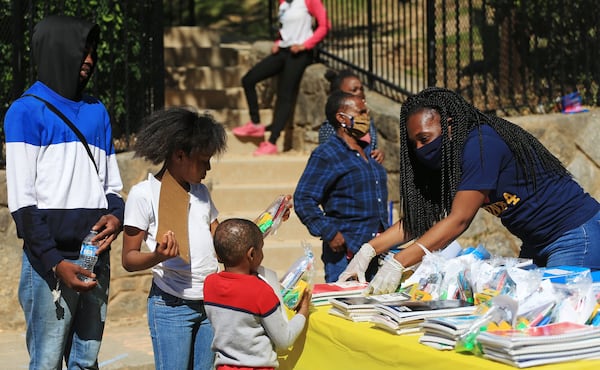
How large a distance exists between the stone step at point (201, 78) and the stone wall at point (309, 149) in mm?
963

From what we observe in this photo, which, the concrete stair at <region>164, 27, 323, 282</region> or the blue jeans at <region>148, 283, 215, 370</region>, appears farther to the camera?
the concrete stair at <region>164, 27, 323, 282</region>

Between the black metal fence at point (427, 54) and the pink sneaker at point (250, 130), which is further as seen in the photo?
the pink sneaker at point (250, 130)

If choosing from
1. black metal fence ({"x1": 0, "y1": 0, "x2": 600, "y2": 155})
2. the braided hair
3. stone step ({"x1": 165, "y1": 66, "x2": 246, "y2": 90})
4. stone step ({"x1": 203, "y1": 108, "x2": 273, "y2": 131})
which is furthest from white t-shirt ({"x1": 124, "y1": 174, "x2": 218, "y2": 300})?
stone step ({"x1": 165, "y1": 66, "x2": 246, "y2": 90})

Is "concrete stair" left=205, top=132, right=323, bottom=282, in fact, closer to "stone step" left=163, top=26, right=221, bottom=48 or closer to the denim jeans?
the denim jeans

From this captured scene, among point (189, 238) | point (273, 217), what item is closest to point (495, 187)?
point (273, 217)

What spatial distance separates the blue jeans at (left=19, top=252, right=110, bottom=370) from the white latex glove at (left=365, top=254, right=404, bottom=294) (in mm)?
1241

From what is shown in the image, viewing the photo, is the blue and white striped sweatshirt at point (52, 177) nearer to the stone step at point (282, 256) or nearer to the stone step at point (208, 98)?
A: the stone step at point (282, 256)

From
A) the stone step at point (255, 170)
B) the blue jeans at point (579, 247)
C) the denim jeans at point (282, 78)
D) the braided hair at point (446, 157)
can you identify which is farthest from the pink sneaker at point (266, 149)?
the blue jeans at point (579, 247)

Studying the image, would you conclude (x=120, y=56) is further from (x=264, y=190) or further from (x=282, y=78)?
(x=282, y=78)

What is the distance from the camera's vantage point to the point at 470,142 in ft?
15.5

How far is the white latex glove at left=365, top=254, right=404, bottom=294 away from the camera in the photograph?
496 cm

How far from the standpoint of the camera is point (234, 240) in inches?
173

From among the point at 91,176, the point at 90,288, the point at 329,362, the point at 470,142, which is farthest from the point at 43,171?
the point at 470,142

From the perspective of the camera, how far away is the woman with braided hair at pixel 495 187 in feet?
15.4
